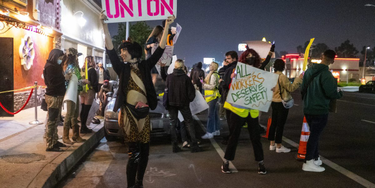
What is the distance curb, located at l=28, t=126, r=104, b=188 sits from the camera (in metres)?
4.39

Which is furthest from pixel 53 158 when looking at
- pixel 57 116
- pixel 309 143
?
pixel 309 143

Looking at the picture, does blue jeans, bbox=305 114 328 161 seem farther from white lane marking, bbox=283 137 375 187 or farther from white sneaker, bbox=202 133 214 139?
white sneaker, bbox=202 133 214 139

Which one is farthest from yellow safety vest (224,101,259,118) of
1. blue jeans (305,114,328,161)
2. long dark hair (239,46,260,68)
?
blue jeans (305,114,328,161)

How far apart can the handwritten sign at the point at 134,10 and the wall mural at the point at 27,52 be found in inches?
289

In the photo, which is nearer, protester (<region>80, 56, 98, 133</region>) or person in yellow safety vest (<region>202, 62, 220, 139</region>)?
protester (<region>80, 56, 98, 133</region>)

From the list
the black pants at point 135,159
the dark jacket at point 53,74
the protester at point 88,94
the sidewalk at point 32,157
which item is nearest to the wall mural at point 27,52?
the sidewalk at point 32,157

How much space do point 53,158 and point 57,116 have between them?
906 mm

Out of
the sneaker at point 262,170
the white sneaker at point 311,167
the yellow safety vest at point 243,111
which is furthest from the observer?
the white sneaker at point 311,167

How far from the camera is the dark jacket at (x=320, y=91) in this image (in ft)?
17.1

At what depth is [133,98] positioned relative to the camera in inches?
153

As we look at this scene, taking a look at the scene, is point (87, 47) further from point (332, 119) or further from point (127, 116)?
point (127, 116)

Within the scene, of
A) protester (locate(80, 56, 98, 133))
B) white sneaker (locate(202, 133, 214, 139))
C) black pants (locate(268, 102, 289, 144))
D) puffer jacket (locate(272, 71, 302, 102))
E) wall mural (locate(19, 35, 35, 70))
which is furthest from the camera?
wall mural (locate(19, 35, 35, 70))

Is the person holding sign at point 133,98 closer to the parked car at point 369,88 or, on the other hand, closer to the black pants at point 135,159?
the black pants at point 135,159

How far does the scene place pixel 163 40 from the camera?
4059 millimetres
